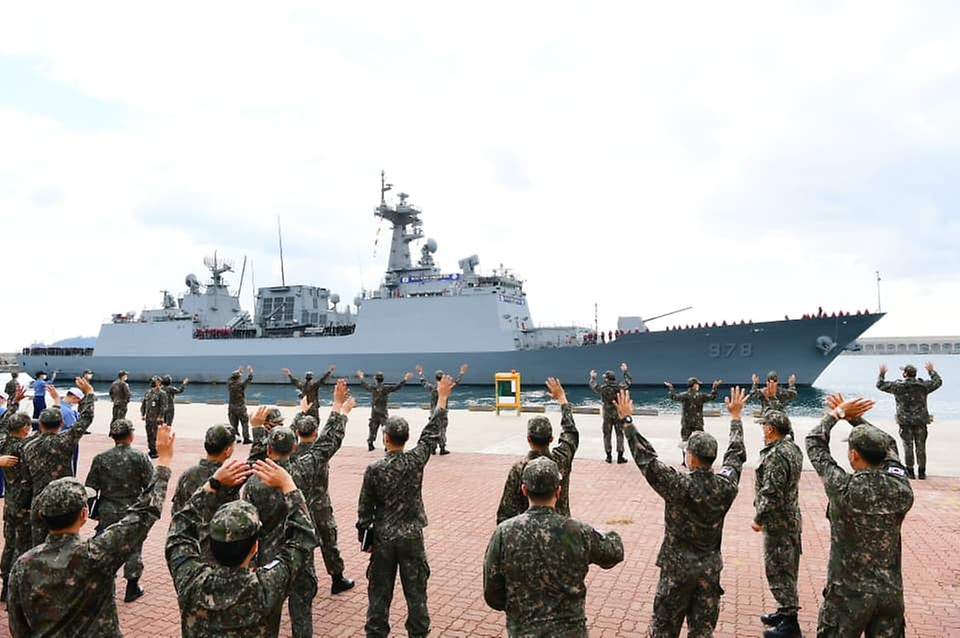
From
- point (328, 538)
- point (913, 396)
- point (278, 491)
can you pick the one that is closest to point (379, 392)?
point (328, 538)

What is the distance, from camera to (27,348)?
4716 cm

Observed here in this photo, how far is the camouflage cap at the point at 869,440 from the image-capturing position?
287 cm

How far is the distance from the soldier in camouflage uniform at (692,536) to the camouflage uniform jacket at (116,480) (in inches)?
148

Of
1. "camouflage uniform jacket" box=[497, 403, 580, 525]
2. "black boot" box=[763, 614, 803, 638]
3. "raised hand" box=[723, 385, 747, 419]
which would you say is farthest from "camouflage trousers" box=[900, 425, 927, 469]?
"camouflage uniform jacket" box=[497, 403, 580, 525]

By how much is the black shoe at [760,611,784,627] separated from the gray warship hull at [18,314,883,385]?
25.6 meters

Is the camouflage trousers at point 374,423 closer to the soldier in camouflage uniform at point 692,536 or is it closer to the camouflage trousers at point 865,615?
the soldier in camouflage uniform at point 692,536

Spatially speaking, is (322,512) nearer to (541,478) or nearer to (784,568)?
(541,478)

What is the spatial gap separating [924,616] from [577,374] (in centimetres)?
2675

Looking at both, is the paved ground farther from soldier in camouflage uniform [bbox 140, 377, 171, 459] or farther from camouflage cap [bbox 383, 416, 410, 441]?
soldier in camouflage uniform [bbox 140, 377, 171, 459]

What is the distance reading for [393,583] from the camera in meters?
3.42

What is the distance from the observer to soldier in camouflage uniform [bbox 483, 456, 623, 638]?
2271mm

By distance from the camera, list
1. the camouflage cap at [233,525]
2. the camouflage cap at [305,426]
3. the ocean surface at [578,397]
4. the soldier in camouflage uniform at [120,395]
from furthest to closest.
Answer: the ocean surface at [578,397] → the soldier in camouflage uniform at [120,395] → the camouflage cap at [305,426] → the camouflage cap at [233,525]

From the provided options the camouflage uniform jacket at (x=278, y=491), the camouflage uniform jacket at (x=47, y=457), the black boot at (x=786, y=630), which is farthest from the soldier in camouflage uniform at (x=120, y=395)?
the black boot at (x=786, y=630)

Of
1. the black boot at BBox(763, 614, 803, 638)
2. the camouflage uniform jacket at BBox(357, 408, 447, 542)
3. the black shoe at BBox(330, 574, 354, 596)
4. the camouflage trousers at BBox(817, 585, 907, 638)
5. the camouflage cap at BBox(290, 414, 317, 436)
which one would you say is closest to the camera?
the camouflage trousers at BBox(817, 585, 907, 638)
